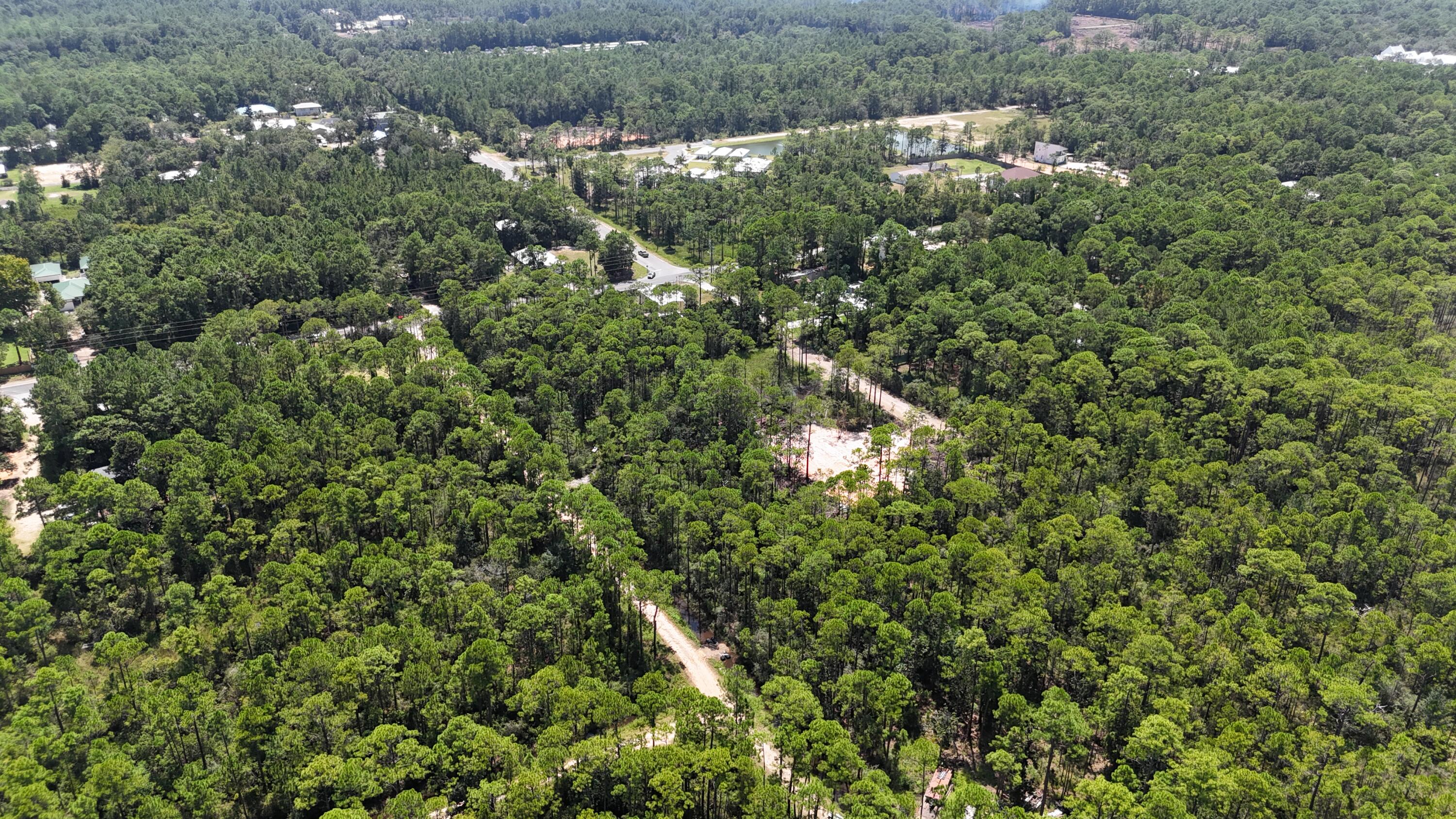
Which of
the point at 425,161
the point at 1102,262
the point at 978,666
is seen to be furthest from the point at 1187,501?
the point at 425,161

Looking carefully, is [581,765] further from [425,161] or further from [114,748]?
[425,161]

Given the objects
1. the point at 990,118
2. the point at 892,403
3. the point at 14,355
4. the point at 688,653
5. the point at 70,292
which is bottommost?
the point at 688,653

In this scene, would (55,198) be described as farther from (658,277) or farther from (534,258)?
(658,277)

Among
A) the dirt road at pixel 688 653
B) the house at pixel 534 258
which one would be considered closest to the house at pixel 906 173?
→ the house at pixel 534 258

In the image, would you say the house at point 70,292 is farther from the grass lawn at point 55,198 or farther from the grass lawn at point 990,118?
the grass lawn at point 990,118

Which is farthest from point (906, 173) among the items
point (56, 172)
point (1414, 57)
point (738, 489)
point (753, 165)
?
point (56, 172)
